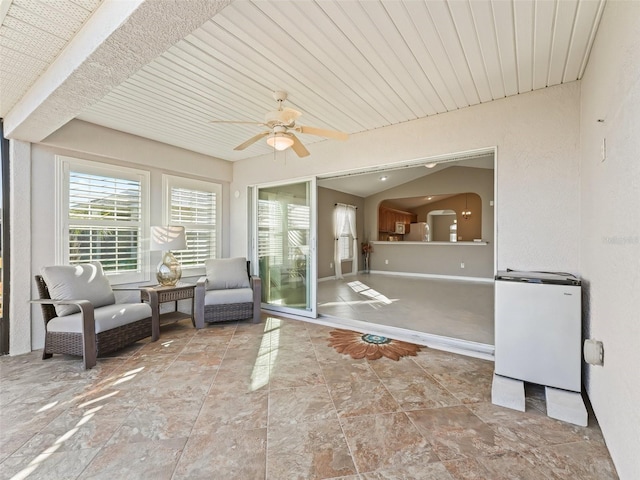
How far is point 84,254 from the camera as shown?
340 centimetres

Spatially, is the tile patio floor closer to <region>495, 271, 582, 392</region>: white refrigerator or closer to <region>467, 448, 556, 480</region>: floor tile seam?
<region>467, 448, 556, 480</region>: floor tile seam

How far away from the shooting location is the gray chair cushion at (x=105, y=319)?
2.58 meters

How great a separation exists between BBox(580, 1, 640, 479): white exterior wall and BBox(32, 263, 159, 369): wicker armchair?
3.61 metres

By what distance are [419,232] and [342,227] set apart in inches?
162

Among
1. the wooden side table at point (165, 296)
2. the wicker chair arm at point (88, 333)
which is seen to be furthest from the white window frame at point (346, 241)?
the wicker chair arm at point (88, 333)

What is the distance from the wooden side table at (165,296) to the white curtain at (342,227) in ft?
15.6

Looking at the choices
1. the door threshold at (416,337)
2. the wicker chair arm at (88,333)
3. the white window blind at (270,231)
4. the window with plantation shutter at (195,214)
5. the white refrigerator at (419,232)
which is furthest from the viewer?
the white refrigerator at (419,232)

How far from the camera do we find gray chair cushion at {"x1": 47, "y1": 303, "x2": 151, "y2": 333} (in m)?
2.58

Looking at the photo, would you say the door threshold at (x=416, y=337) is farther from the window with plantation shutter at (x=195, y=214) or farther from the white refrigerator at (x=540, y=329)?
the window with plantation shutter at (x=195, y=214)

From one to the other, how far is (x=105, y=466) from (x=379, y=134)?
368cm

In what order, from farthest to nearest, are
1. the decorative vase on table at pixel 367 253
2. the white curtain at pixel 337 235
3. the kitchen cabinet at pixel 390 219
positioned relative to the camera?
1. the kitchen cabinet at pixel 390 219
2. the decorative vase on table at pixel 367 253
3. the white curtain at pixel 337 235

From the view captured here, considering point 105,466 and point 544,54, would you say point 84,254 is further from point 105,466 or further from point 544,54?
point 544,54

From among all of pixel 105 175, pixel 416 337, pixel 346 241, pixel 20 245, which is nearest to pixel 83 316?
pixel 20 245

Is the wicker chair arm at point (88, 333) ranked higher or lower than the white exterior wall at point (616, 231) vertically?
lower
